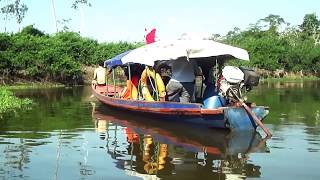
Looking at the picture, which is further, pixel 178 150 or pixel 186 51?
→ pixel 186 51

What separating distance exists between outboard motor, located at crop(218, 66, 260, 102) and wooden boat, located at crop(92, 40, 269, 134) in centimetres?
2

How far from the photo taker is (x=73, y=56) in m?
38.2

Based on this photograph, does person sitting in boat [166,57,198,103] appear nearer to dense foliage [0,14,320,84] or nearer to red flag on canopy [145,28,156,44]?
red flag on canopy [145,28,156,44]

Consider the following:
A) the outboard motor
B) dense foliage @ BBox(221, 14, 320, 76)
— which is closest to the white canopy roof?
the outboard motor

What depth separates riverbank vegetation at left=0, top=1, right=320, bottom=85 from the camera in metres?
33.1

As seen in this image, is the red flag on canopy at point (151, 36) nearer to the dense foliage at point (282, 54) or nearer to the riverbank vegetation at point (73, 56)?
the riverbank vegetation at point (73, 56)

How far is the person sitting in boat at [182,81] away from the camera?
501 inches

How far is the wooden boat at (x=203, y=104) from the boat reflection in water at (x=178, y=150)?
272 millimetres

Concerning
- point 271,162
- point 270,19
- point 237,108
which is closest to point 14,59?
point 237,108

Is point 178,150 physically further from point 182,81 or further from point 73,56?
point 73,56

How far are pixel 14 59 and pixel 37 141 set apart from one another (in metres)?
23.6

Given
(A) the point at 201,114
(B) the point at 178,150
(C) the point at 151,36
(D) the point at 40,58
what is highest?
(D) the point at 40,58

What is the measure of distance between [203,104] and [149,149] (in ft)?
9.89

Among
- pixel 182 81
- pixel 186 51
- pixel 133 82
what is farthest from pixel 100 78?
pixel 186 51
